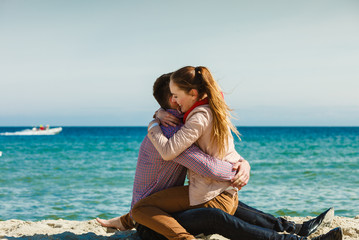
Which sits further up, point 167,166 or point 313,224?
point 167,166

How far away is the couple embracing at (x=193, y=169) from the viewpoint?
9.71 feet

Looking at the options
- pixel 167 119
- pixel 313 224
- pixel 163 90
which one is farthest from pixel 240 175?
pixel 313 224

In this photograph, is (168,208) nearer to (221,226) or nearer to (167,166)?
(167,166)

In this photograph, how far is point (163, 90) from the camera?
338 cm

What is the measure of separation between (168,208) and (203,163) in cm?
51

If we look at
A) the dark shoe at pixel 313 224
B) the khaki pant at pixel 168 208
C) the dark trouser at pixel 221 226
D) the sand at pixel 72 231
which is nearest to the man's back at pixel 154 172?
the khaki pant at pixel 168 208

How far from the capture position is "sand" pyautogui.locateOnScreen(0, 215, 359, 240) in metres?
3.68

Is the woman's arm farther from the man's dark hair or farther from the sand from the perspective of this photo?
the sand

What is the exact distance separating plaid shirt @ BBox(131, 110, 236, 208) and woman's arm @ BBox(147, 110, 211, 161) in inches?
3.7

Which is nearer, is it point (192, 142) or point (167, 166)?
point (192, 142)

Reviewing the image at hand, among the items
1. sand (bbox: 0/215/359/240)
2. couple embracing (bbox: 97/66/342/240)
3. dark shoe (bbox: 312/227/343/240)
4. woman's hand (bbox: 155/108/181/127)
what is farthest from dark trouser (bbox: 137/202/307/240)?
woman's hand (bbox: 155/108/181/127)

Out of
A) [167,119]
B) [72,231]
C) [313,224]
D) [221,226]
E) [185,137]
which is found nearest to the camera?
[185,137]

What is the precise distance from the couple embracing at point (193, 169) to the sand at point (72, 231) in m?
0.57

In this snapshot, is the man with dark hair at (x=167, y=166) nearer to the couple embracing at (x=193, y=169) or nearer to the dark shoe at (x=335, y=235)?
the couple embracing at (x=193, y=169)
